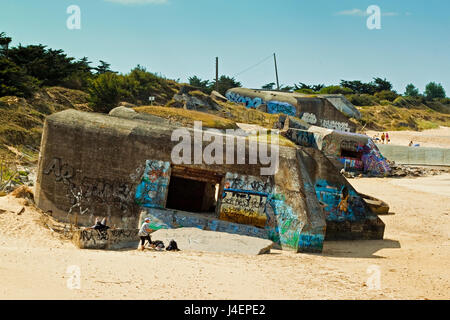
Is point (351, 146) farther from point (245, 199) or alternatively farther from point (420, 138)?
point (420, 138)

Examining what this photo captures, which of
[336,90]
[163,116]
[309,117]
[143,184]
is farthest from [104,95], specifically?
[336,90]

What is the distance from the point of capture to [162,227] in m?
14.6

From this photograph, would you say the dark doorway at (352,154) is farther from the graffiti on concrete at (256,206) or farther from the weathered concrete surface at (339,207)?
the graffiti on concrete at (256,206)

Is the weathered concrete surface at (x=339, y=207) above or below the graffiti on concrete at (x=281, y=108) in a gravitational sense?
below

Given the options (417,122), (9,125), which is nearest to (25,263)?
(9,125)

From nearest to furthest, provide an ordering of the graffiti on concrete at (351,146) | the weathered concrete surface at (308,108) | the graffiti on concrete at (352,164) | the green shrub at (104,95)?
1. the graffiti on concrete at (352,164)
2. the graffiti on concrete at (351,146)
3. the green shrub at (104,95)
4. the weathered concrete surface at (308,108)

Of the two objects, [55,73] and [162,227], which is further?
[55,73]

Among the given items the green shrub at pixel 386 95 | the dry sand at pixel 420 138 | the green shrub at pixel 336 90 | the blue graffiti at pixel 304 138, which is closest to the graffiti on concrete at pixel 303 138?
the blue graffiti at pixel 304 138

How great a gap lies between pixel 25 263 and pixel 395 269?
8.13m

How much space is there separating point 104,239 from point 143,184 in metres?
2.70

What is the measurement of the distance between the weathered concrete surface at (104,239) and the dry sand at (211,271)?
275 mm

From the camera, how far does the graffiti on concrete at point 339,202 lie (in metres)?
16.7

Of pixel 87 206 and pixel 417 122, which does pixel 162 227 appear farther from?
pixel 417 122

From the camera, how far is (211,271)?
34.8 feet
